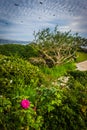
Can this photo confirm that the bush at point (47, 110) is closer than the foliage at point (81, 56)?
Yes

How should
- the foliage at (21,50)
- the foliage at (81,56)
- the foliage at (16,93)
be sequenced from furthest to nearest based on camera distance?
the foliage at (81,56), the foliage at (21,50), the foliage at (16,93)

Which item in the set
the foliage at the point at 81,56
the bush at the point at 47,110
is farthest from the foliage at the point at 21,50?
the bush at the point at 47,110

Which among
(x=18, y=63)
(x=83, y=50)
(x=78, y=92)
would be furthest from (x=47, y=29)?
(x=78, y=92)

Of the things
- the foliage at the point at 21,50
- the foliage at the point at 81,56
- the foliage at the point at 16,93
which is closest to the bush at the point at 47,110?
the foliage at the point at 16,93

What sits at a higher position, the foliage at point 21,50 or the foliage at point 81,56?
the foliage at point 21,50

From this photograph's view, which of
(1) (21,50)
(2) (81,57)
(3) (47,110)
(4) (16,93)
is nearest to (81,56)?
(2) (81,57)

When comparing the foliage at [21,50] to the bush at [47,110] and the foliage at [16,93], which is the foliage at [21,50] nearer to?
the foliage at [16,93]

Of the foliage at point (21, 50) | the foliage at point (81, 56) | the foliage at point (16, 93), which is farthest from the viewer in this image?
the foliage at point (81, 56)

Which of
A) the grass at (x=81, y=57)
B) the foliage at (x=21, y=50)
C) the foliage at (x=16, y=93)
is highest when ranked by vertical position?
the foliage at (x=16, y=93)

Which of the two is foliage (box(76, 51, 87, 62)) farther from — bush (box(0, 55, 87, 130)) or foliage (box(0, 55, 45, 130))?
bush (box(0, 55, 87, 130))

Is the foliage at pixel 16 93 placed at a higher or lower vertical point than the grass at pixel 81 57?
higher

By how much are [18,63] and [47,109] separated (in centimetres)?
323

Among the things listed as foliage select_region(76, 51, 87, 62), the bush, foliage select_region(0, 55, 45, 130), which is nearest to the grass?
foliage select_region(76, 51, 87, 62)

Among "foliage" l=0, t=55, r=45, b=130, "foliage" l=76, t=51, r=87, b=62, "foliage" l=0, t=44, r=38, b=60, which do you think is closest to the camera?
"foliage" l=0, t=55, r=45, b=130
